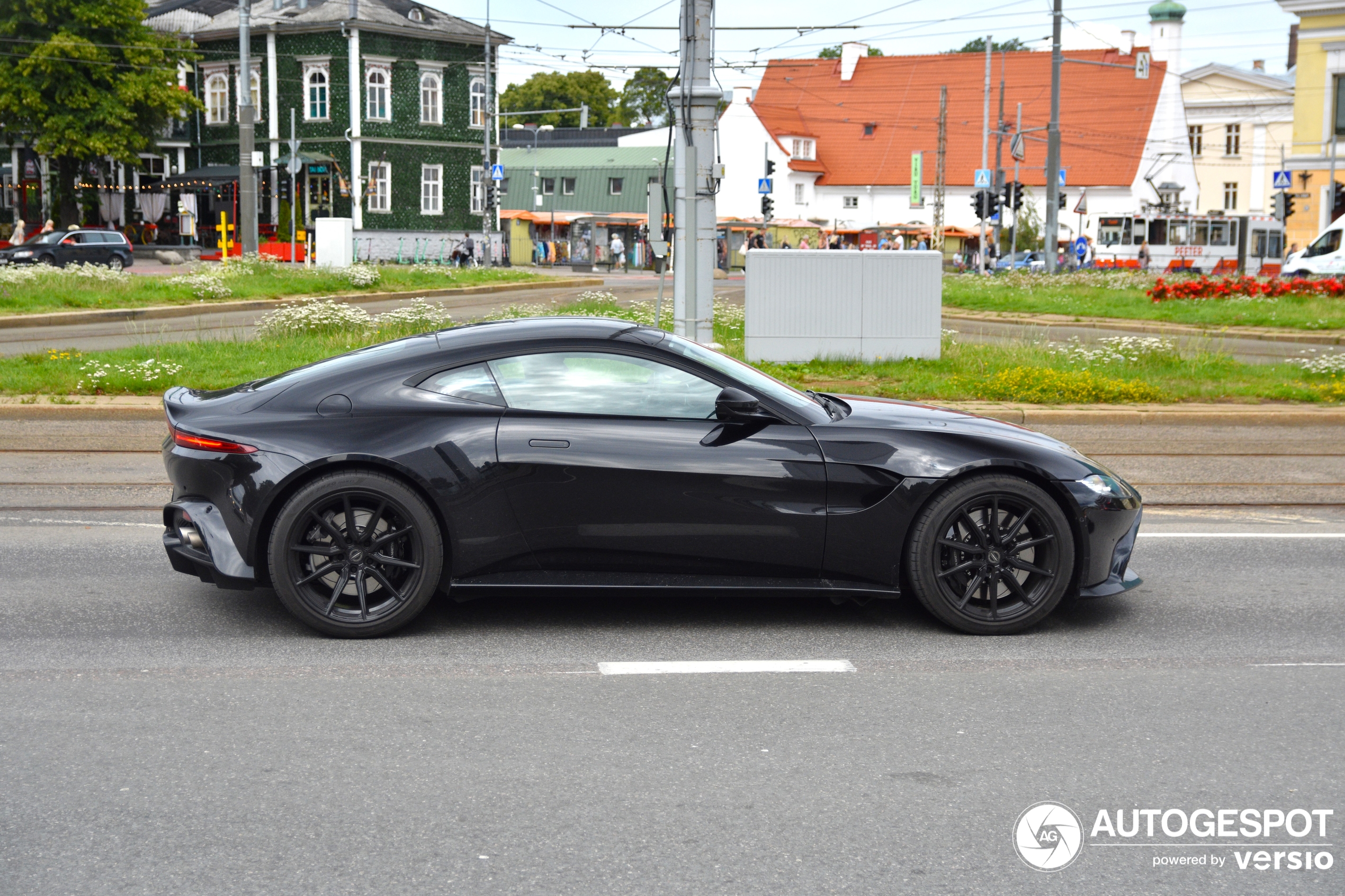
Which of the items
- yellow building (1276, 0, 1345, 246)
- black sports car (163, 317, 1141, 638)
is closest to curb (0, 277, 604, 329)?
black sports car (163, 317, 1141, 638)

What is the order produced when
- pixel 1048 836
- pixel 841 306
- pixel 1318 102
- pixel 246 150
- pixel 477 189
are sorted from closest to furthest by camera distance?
1. pixel 1048 836
2. pixel 841 306
3. pixel 246 150
4. pixel 1318 102
5. pixel 477 189

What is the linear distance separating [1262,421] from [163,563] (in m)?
8.93

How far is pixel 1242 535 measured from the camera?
8.16 m

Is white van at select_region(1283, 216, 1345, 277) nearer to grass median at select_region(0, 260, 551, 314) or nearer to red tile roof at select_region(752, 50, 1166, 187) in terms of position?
grass median at select_region(0, 260, 551, 314)

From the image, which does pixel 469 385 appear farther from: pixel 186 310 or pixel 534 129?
pixel 534 129

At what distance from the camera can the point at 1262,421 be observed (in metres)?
11.7

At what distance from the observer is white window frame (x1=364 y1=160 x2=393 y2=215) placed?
55.8 m

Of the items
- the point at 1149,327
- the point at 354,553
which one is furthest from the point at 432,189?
the point at 354,553

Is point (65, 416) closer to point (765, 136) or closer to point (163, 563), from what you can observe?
point (163, 563)

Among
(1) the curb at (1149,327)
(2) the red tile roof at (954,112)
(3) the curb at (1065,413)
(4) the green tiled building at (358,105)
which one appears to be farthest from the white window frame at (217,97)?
(3) the curb at (1065,413)

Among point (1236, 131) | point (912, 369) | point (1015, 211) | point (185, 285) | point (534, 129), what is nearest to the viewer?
point (912, 369)

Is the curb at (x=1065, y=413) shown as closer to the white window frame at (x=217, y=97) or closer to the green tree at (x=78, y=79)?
the green tree at (x=78, y=79)

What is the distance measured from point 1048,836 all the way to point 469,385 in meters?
3.07

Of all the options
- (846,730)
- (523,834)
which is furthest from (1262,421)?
(523,834)
